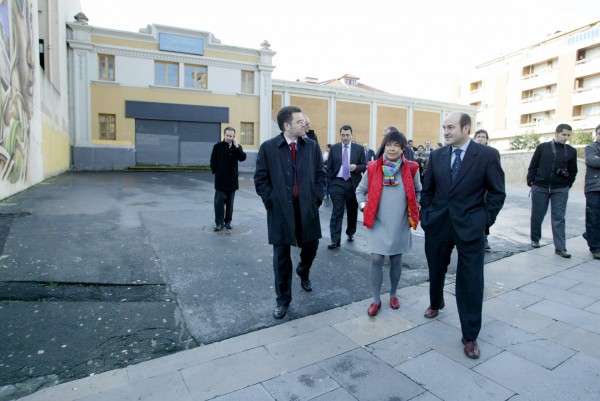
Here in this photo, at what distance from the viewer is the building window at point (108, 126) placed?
23094 mm

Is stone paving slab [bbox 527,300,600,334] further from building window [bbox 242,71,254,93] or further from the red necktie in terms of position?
building window [bbox 242,71,254,93]

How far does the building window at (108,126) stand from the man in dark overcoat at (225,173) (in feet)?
62.0

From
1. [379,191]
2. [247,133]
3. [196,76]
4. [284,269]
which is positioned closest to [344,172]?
[379,191]

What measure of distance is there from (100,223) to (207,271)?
3318 millimetres

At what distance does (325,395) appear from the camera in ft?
8.16

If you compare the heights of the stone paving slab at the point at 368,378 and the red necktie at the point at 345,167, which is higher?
the red necktie at the point at 345,167

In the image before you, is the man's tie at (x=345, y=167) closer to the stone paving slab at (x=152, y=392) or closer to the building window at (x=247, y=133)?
the stone paving slab at (x=152, y=392)

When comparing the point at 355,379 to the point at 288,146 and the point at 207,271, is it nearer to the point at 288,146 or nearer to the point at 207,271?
the point at 288,146

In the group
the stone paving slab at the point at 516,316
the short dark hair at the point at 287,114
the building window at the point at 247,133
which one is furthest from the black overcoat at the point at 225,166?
the building window at the point at 247,133

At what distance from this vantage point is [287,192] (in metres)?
3.72

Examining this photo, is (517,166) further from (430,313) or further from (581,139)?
(581,139)

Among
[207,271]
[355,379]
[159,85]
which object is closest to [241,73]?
[159,85]

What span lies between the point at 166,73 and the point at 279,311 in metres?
23.8

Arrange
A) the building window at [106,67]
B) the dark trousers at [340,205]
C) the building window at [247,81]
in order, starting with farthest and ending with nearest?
the building window at [247,81] → the building window at [106,67] → the dark trousers at [340,205]
